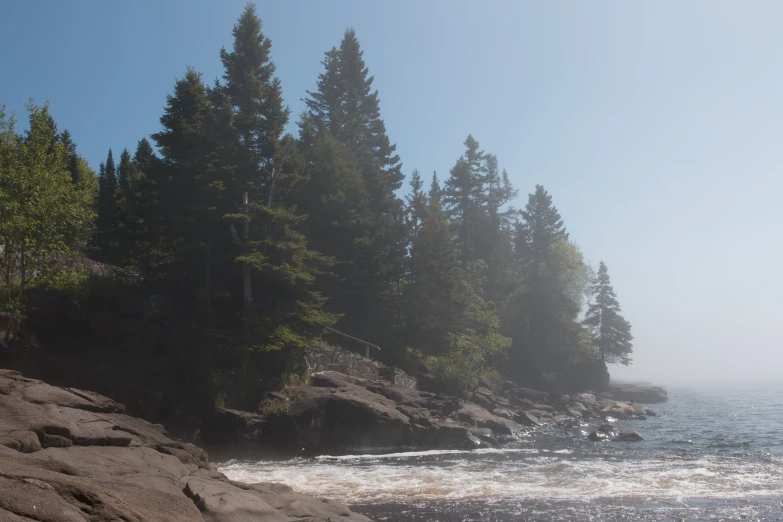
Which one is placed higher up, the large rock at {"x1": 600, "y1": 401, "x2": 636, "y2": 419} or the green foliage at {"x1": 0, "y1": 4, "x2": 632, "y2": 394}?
the green foliage at {"x1": 0, "y1": 4, "x2": 632, "y2": 394}

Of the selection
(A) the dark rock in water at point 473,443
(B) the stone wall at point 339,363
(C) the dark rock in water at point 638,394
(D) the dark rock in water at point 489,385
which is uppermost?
(B) the stone wall at point 339,363

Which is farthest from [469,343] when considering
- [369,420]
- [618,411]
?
[369,420]

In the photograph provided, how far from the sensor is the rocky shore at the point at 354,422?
2334 cm

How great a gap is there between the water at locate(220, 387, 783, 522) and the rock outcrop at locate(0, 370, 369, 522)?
9.69 feet

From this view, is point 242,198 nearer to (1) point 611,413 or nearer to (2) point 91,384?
(2) point 91,384

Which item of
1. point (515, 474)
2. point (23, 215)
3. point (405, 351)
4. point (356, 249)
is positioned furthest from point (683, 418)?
point (23, 215)

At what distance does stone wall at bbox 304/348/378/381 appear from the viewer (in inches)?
1073

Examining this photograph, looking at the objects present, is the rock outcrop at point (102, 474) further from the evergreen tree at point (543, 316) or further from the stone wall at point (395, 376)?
the evergreen tree at point (543, 316)

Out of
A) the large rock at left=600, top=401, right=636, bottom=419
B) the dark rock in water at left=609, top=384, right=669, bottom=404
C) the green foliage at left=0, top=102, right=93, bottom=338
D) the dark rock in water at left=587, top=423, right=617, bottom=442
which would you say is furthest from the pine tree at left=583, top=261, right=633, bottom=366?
the green foliage at left=0, top=102, right=93, bottom=338

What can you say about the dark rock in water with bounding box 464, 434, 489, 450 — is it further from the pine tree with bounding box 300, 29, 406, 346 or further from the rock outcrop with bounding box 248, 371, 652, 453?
the pine tree with bounding box 300, 29, 406, 346

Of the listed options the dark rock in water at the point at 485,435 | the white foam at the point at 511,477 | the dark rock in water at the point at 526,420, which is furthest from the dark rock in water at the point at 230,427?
the dark rock in water at the point at 526,420

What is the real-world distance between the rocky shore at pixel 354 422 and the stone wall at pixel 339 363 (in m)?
0.60

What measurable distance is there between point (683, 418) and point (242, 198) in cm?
3161

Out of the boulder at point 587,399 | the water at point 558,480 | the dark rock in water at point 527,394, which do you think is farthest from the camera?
the boulder at point 587,399
